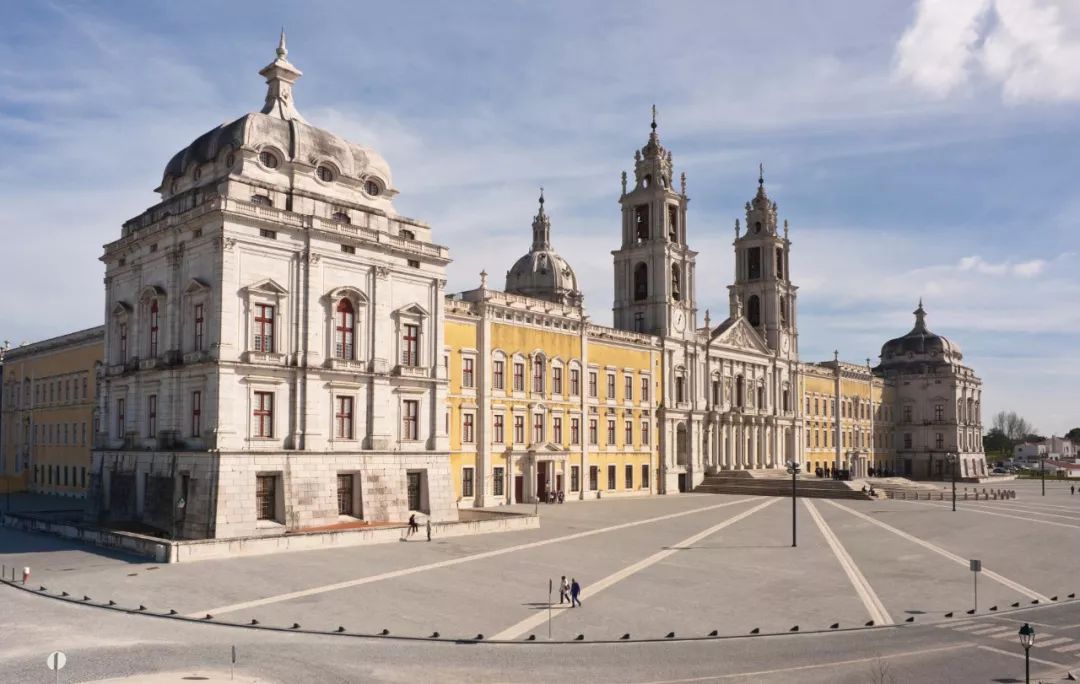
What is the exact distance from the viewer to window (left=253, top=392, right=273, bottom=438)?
126 ft

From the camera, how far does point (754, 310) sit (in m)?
91.1

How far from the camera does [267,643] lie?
2180 cm

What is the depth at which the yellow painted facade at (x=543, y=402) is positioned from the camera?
56.2 meters

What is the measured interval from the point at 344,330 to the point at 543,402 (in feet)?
72.5

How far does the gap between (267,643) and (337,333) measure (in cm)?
2132

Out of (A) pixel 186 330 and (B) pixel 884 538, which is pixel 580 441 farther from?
(A) pixel 186 330

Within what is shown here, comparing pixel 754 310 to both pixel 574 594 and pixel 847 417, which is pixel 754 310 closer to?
pixel 847 417

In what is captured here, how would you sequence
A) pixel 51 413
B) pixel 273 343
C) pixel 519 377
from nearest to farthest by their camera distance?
1. pixel 273 343
2. pixel 519 377
3. pixel 51 413

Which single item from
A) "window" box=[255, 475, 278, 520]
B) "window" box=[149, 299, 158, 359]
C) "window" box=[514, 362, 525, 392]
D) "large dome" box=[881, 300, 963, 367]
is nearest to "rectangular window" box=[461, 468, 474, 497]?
"window" box=[514, 362, 525, 392]

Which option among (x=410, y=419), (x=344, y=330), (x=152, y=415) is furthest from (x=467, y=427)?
(x=152, y=415)

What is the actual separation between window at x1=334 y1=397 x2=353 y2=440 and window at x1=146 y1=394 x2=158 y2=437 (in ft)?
26.5

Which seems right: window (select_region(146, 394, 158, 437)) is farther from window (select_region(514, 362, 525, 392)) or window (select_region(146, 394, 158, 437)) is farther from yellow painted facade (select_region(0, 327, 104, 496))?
window (select_region(514, 362, 525, 392))

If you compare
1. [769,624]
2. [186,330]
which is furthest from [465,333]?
[769,624]

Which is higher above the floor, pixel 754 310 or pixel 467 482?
pixel 754 310
